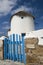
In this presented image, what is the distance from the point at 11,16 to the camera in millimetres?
24203

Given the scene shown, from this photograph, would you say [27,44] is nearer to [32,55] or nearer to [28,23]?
[32,55]

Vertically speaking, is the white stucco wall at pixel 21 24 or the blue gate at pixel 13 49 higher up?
the white stucco wall at pixel 21 24

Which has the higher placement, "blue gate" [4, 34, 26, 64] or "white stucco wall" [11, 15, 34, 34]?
"white stucco wall" [11, 15, 34, 34]

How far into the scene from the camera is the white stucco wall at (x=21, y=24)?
888 inches

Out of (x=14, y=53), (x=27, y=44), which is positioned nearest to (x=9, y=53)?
(x=14, y=53)

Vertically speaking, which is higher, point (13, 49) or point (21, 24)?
point (21, 24)

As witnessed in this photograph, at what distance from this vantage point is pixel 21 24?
2255cm

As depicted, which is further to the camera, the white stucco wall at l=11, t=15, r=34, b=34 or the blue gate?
the white stucco wall at l=11, t=15, r=34, b=34

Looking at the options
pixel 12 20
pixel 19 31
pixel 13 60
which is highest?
pixel 12 20

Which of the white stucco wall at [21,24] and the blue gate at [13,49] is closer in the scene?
the blue gate at [13,49]

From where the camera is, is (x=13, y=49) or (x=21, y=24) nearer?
(x=13, y=49)

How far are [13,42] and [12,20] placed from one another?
42.9ft

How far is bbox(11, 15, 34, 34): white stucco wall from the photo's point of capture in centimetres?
2255

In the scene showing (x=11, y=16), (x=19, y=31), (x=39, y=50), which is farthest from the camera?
→ (x=11, y=16)
